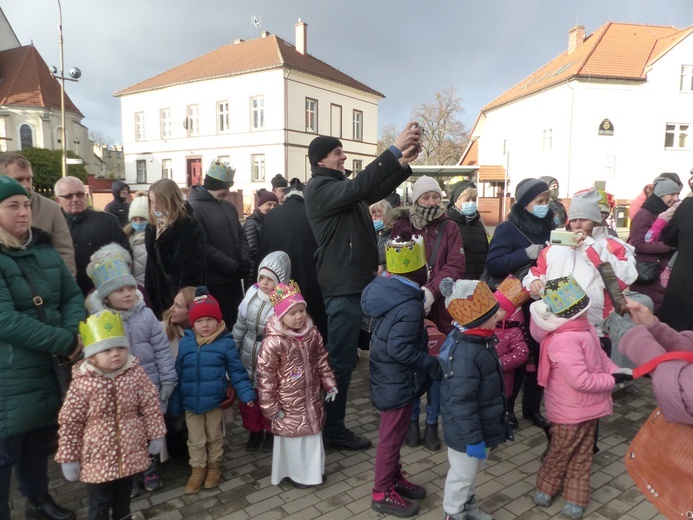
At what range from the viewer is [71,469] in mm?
2568

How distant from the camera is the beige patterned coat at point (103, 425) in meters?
2.57

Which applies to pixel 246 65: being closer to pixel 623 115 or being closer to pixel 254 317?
pixel 623 115

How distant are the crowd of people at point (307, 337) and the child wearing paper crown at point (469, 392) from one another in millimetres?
12

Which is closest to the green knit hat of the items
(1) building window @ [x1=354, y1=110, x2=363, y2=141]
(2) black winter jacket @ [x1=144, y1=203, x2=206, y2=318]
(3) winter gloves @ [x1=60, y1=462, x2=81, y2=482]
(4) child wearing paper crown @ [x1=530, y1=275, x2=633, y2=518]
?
(2) black winter jacket @ [x1=144, y1=203, x2=206, y2=318]

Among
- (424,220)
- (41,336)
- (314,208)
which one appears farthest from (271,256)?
(41,336)

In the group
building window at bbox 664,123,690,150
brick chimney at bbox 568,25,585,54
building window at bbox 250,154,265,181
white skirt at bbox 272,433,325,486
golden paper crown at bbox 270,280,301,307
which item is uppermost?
brick chimney at bbox 568,25,585,54

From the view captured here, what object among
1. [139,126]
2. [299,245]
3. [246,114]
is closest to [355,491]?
[299,245]

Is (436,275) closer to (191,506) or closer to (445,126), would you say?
(191,506)

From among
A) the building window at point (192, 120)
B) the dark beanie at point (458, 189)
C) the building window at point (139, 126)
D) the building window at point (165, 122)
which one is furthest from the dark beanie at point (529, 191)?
the building window at point (139, 126)

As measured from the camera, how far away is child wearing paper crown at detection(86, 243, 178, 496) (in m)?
3.17

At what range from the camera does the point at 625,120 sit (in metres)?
27.3

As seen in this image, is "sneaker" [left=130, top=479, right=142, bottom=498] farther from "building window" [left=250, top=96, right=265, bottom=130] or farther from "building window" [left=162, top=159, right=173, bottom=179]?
"building window" [left=162, top=159, right=173, bottom=179]

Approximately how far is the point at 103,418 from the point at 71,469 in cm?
30

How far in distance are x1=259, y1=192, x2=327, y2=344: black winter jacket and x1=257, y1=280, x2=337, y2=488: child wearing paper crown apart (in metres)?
0.95
